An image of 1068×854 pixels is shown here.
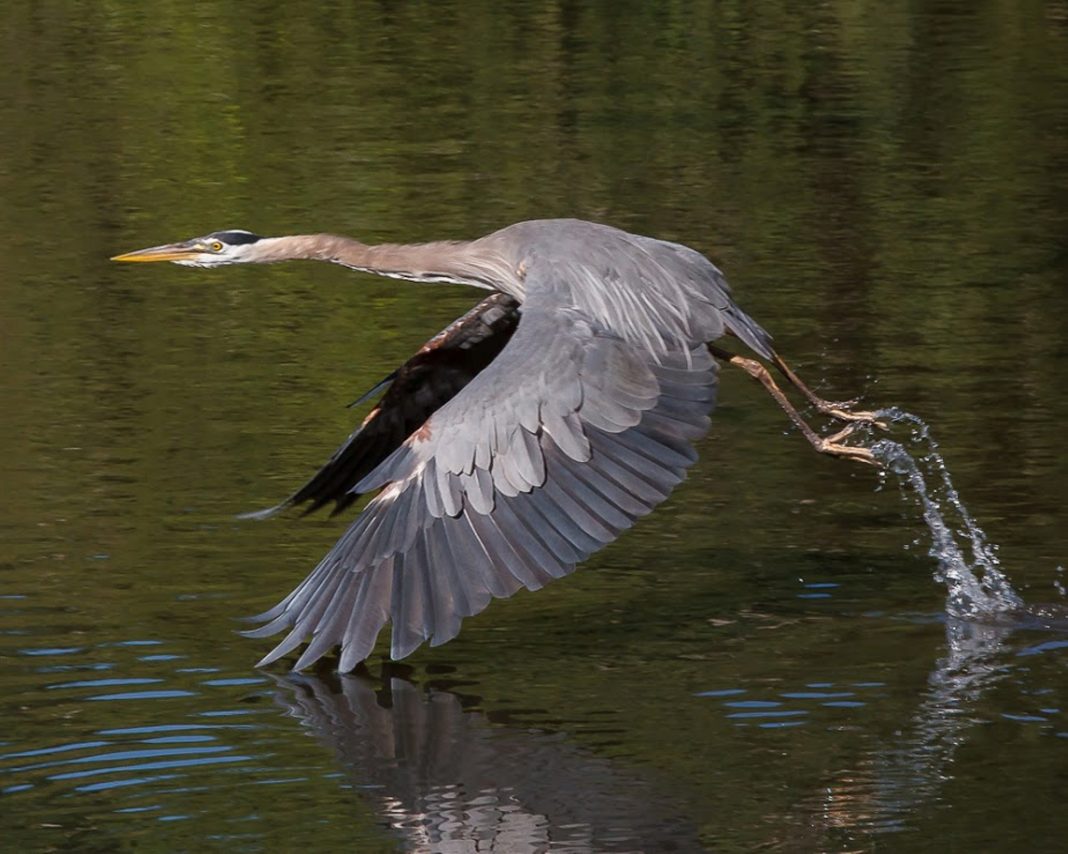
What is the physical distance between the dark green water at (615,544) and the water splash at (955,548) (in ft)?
0.31

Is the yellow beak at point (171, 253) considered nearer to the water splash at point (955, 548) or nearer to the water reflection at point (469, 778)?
the water reflection at point (469, 778)

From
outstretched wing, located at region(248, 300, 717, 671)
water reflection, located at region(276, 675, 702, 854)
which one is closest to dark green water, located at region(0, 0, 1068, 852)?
water reflection, located at region(276, 675, 702, 854)

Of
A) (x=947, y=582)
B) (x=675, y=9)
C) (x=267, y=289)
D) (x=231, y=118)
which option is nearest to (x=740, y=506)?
(x=947, y=582)

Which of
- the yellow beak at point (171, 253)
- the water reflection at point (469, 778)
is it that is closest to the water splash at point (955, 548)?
the water reflection at point (469, 778)

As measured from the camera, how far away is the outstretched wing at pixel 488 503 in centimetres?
660

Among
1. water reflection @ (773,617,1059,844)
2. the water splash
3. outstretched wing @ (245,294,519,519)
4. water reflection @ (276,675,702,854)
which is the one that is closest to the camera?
water reflection @ (276,675,702,854)

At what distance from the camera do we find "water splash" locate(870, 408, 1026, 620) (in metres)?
7.80

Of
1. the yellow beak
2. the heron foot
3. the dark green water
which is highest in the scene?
the yellow beak

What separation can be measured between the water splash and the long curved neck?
148 cm

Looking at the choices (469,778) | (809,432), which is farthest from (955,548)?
(469,778)

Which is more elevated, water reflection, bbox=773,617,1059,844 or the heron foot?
the heron foot

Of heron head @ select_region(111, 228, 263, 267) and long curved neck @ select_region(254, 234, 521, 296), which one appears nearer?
long curved neck @ select_region(254, 234, 521, 296)

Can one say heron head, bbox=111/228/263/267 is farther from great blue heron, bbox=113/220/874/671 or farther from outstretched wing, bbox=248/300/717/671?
outstretched wing, bbox=248/300/717/671

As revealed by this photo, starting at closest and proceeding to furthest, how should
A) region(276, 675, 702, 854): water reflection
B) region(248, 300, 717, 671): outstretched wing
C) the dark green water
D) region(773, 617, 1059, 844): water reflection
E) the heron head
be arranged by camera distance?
region(276, 675, 702, 854): water reflection, region(773, 617, 1059, 844): water reflection, the dark green water, region(248, 300, 717, 671): outstretched wing, the heron head
